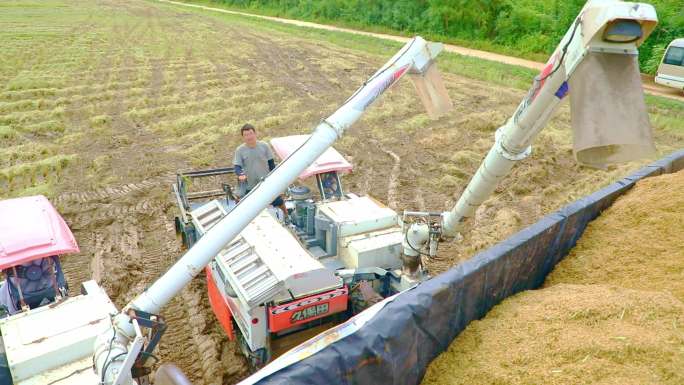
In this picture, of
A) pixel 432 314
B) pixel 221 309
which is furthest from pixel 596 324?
pixel 221 309

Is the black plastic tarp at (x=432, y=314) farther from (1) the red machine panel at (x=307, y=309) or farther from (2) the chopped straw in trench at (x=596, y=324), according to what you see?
(1) the red machine panel at (x=307, y=309)

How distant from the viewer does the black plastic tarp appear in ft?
8.16

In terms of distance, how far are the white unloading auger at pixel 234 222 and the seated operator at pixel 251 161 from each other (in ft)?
9.90

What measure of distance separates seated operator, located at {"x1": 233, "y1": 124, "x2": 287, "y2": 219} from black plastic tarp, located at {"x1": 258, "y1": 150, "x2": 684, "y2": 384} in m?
3.52

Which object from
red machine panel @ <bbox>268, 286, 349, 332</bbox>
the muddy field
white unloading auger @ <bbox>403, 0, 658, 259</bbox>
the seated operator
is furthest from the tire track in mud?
white unloading auger @ <bbox>403, 0, 658, 259</bbox>

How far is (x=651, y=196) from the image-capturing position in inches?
168

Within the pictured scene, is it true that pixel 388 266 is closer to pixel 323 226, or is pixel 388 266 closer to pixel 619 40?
pixel 323 226

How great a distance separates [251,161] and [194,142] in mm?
6095

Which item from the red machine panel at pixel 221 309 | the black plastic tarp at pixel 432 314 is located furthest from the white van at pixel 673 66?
the red machine panel at pixel 221 309

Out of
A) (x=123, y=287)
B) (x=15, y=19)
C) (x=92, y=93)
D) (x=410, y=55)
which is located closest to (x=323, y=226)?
(x=410, y=55)

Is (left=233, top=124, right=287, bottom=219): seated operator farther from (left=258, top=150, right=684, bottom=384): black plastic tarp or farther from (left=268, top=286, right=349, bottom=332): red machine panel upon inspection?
(left=258, top=150, right=684, bottom=384): black plastic tarp

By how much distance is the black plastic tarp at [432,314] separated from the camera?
2486 millimetres

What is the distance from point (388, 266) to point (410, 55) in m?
2.50

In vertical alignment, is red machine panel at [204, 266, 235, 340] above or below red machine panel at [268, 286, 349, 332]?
below
